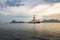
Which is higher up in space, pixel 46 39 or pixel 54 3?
pixel 54 3

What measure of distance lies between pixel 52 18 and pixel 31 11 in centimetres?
127

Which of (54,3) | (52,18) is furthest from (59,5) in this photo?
(52,18)

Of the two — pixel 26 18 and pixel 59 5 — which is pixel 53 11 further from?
pixel 26 18

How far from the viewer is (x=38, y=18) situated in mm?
7805

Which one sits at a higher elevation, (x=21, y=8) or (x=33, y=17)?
(x=21, y=8)

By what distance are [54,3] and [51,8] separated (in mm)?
366

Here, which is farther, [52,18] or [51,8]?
[51,8]

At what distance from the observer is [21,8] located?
8219mm

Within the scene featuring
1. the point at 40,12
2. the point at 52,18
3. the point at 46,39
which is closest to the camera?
the point at 46,39

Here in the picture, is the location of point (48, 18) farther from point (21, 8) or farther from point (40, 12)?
point (21, 8)

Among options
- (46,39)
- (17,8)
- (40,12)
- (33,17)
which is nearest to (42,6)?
(40,12)

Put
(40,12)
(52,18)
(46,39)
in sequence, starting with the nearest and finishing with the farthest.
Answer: (46,39) → (52,18) → (40,12)

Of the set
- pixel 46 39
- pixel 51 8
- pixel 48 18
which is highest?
pixel 51 8

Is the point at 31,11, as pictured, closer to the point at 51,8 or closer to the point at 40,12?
the point at 40,12
